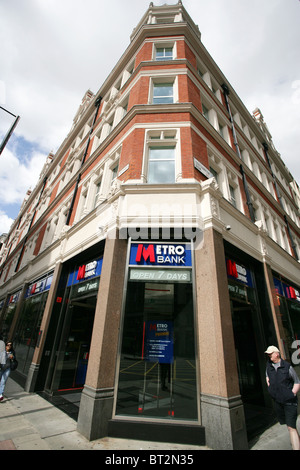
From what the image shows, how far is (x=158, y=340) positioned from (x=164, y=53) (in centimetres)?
1502

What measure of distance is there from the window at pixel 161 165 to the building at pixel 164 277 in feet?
0.15

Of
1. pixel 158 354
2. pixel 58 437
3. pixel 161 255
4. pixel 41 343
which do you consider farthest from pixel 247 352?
pixel 41 343

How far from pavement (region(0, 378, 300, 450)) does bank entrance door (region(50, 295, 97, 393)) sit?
2329 millimetres

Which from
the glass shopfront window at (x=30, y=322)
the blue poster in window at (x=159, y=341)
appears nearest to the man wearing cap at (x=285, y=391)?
the blue poster in window at (x=159, y=341)

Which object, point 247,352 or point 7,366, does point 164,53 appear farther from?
point 7,366

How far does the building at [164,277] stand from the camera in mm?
5230

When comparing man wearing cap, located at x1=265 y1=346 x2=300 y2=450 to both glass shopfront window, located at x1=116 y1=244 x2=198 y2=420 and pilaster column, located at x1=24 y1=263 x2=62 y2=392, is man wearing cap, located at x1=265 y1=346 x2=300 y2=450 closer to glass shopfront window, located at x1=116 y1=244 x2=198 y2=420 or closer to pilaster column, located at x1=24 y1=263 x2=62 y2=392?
glass shopfront window, located at x1=116 y1=244 x2=198 y2=420

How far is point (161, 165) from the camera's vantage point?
846 cm

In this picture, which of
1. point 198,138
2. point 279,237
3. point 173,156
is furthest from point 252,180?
point 173,156

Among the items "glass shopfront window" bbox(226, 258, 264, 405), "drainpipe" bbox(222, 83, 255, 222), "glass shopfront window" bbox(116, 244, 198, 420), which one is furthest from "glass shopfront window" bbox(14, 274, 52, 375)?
"drainpipe" bbox(222, 83, 255, 222)

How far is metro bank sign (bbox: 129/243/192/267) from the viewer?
649 cm

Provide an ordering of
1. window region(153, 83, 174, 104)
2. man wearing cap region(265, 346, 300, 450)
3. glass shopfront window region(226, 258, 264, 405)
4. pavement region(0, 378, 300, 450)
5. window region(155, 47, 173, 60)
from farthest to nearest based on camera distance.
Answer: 1. window region(155, 47, 173, 60)
2. window region(153, 83, 174, 104)
3. glass shopfront window region(226, 258, 264, 405)
4. pavement region(0, 378, 300, 450)
5. man wearing cap region(265, 346, 300, 450)

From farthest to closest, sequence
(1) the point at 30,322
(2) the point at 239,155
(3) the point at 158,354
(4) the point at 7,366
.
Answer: (2) the point at 239,155 < (1) the point at 30,322 < (4) the point at 7,366 < (3) the point at 158,354
